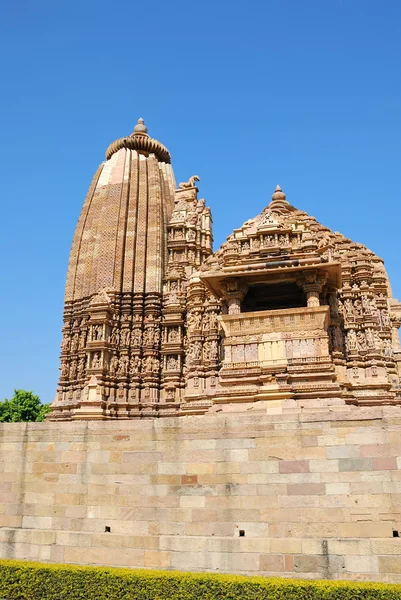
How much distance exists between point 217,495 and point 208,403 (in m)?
10.2

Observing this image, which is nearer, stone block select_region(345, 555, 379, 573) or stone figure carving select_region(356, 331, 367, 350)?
stone block select_region(345, 555, 379, 573)

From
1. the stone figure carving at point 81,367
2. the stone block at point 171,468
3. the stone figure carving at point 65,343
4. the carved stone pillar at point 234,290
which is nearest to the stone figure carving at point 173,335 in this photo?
the stone figure carving at point 81,367

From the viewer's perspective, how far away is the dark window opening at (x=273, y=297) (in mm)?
19734

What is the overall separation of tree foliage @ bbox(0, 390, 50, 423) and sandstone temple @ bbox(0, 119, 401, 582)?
45.3ft

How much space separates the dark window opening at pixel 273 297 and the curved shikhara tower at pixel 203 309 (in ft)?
0.19

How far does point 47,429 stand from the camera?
11.3m

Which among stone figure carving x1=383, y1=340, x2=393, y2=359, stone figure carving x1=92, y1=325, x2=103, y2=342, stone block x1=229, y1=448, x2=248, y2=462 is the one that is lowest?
stone block x1=229, y1=448, x2=248, y2=462

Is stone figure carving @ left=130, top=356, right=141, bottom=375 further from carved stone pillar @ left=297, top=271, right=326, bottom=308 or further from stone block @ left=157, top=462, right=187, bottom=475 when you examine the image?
stone block @ left=157, top=462, right=187, bottom=475

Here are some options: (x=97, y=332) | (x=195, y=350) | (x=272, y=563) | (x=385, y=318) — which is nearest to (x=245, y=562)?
(x=272, y=563)

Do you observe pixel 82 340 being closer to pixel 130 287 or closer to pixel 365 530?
pixel 130 287

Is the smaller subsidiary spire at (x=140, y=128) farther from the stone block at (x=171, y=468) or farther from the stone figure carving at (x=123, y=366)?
the stone block at (x=171, y=468)

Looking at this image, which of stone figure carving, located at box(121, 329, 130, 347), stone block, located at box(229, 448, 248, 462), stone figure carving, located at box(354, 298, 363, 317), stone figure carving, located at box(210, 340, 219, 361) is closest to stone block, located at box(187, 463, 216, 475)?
stone block, located at box(229, 448, 248, 462)

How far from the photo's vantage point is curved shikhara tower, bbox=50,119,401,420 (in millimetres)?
17047

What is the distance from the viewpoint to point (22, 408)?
37375mm
